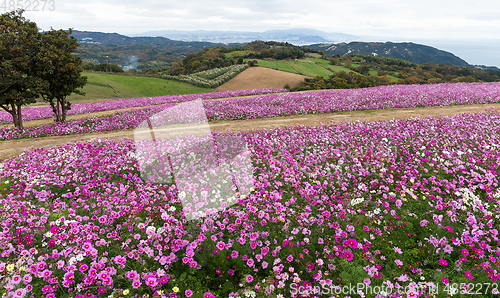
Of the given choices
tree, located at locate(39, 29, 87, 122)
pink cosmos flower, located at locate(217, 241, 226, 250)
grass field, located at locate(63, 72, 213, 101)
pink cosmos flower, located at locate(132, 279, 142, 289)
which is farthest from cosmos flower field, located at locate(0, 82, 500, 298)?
grass field, located at locate(63, 72, 213, 101)

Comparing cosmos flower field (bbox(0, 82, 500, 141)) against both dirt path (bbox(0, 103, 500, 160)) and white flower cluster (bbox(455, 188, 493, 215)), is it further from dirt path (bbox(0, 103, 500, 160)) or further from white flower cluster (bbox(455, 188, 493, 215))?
white flower cluster (bbox(455, 188, 493, 215))

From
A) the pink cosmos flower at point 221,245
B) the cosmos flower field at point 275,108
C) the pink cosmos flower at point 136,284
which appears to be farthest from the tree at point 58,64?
the pink cosmos flower at point 221,245

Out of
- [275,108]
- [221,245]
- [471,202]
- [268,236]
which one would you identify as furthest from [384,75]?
[221,245]

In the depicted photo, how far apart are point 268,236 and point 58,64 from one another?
64.4 ft

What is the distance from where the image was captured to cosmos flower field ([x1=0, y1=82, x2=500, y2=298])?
414 cm

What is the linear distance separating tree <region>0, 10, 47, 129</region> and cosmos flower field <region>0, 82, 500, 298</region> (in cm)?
1053

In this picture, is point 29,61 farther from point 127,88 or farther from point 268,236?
point 127,88

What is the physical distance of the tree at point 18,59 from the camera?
14.5 m

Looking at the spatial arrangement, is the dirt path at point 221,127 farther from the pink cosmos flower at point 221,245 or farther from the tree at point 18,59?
the pink cosmos flower at point 221,245

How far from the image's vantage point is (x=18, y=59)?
47.8 feet

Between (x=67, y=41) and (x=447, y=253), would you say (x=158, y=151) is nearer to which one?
(x=447, y=253)

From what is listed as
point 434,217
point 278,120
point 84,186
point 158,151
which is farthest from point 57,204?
point 278,120

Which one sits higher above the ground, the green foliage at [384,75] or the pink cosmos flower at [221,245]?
the green foliage at [384,75]

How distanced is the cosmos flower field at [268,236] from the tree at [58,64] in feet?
37.2
